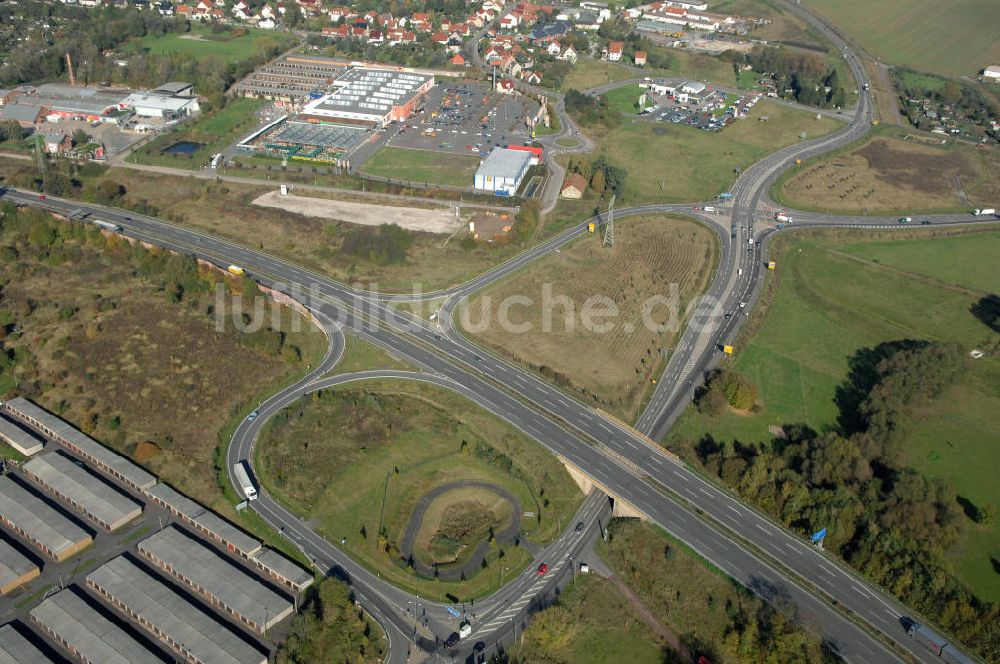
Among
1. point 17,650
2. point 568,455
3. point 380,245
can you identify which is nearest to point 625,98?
point 380,245

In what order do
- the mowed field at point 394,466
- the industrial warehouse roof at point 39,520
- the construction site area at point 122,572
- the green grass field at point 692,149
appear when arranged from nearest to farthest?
the construction site area at point 122,572, the industrial warehouse roof at point 39,520, the mowed field at point 394,466, the green grass field at point 692,149

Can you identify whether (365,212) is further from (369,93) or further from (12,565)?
(12,565)

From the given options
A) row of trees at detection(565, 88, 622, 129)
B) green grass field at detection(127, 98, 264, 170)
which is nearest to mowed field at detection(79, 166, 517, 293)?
green grass field at detection(127, 98, 264, 170)

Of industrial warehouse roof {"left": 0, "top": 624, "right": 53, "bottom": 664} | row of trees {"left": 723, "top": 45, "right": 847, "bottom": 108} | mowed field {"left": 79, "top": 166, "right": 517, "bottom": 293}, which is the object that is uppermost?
row of trees {"left": 723, "top": 45, "right": 847, "bottom": 108}

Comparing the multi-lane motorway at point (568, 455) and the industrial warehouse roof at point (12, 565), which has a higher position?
the multi-lane motorway at point (568, 455)

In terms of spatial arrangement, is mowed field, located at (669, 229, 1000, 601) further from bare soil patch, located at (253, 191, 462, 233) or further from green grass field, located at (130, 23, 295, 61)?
green grass field, located at (130, 23, 295, 61)

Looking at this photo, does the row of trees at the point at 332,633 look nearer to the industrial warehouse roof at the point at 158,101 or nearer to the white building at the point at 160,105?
the white building at the point at 160,105

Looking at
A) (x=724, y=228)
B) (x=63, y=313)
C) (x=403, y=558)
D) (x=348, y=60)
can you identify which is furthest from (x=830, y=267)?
(x=348, y=60)

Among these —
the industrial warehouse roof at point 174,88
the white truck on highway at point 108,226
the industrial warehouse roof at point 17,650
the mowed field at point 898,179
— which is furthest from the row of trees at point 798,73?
the industrial warehouse roof at point 17,650
